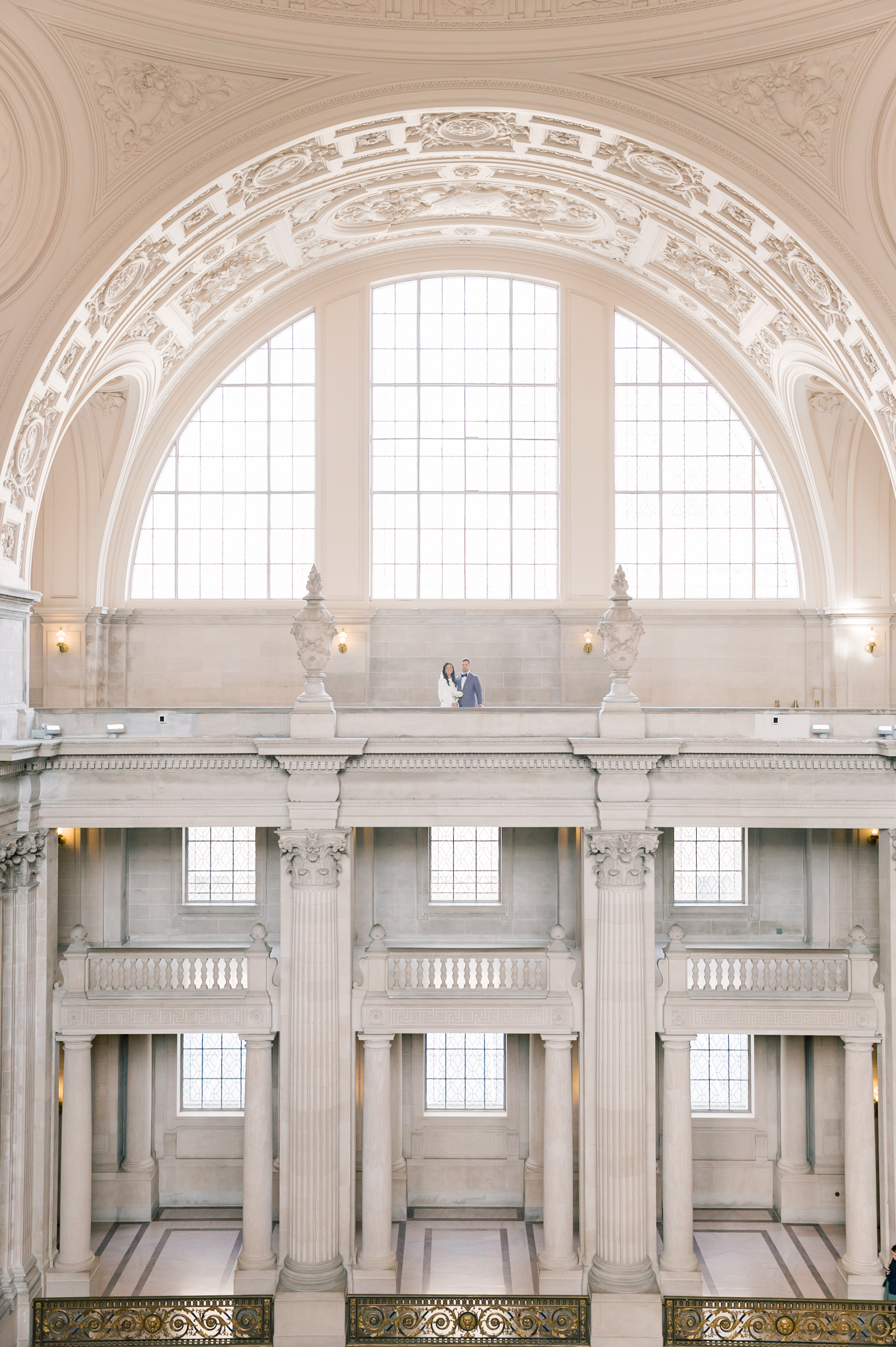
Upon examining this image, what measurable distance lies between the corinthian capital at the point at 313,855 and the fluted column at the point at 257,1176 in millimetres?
2659

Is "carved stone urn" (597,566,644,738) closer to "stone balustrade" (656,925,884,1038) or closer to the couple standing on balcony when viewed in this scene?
the couple standing on balcony

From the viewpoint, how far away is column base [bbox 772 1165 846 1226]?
63.0 ft

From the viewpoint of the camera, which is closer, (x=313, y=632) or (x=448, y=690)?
(x=313, y=632)

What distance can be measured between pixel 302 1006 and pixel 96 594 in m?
9.71

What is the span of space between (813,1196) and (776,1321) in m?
5.36

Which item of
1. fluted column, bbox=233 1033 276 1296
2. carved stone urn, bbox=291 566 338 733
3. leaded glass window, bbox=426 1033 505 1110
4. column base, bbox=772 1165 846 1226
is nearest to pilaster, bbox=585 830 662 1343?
leaded glass window, bbox=426 1033 505 1110

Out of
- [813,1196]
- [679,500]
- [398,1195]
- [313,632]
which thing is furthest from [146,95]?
[813,1196]

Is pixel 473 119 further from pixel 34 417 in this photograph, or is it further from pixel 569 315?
pixel 34 417

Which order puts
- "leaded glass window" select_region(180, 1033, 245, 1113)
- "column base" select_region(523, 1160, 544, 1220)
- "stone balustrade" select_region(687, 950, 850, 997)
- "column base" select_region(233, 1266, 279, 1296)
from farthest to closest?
"leaded glass window" select_region(180, 1033, 245, 1113) < "column base" select_region(523, 1160, 544, 1220) < "stone balustrade" select_region(687, 950, 850, 997) < "column base" select_region(233, 1266, 279, 1296)

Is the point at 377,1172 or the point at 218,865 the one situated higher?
the point at 218,865

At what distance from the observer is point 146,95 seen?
15.1m

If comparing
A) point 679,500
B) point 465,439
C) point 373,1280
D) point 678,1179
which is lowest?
point 373,1280

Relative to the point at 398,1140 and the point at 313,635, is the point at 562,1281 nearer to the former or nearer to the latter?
the point at 398,1140

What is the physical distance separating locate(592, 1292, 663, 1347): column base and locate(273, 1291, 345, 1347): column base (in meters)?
3.78
